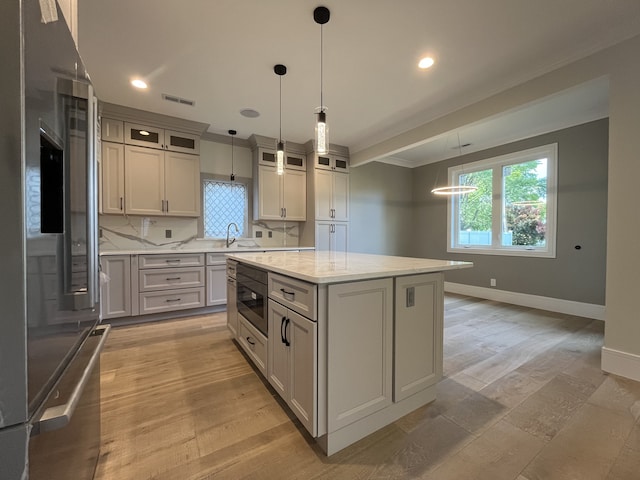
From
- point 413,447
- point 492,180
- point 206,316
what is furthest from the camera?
point 492,180

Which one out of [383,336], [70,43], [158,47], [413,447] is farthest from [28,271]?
[158,47]

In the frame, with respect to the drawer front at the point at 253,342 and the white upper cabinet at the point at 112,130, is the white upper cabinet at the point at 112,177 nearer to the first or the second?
the white upper cabinet at the point at 112,130

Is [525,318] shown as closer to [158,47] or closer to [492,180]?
[492,180]

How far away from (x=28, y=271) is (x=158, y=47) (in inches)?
101

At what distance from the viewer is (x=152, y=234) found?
3.88 metres

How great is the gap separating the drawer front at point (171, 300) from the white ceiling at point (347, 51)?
2370 millimetres

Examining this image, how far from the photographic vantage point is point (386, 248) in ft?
19.0

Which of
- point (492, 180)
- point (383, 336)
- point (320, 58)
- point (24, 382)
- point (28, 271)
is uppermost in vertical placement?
point (320, 58)

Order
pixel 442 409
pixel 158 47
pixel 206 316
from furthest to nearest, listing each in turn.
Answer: pixel 206 316
pixel 158 47
pixel 442 409

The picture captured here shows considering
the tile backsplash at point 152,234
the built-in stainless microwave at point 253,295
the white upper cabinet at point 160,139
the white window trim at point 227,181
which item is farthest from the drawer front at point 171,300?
the white upper cabinet at point 160,139

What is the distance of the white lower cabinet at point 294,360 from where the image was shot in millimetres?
1326

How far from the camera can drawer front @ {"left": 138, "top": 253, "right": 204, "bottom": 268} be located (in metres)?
3.34

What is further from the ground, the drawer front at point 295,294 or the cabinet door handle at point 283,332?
the drawer front at point 295,294

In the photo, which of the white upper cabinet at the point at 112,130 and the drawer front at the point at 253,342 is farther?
the white upper cabinet at the point at 112,130
